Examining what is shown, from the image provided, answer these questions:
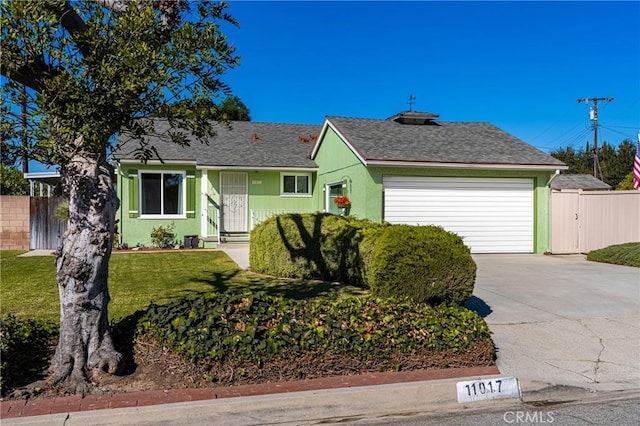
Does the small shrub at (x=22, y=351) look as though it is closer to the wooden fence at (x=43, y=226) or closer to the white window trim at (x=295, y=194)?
the wooden fence at (x=43, y=226)

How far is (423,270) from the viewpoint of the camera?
6.48 meters

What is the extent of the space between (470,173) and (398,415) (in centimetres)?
1146

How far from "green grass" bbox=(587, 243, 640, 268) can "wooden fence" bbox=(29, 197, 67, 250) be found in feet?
52.9

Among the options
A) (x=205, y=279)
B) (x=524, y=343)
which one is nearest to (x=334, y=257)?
(x=205, y=279)

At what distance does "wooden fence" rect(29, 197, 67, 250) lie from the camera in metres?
16.1

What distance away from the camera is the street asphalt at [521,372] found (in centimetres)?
392

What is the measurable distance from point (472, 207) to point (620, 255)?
3.97 m

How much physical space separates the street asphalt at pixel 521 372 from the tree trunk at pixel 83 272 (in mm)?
666

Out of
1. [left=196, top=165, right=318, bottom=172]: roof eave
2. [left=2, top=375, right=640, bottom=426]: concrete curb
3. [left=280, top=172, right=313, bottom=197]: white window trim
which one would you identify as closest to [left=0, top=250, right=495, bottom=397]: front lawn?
[left=2, top=375, right=640, bottom=426]: concrete curb

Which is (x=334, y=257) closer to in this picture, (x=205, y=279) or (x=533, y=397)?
(x=205, y=279)

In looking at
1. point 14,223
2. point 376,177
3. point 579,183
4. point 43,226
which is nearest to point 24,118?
point 376,177

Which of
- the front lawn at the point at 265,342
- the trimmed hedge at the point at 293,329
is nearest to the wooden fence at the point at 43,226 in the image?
the front lawn at the point at 265,342

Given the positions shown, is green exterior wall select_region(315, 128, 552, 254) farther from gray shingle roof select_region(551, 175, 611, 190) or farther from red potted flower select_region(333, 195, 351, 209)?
gray shingle roof select_region(551, 175, 611, 190)

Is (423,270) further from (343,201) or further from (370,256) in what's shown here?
(343,201)
